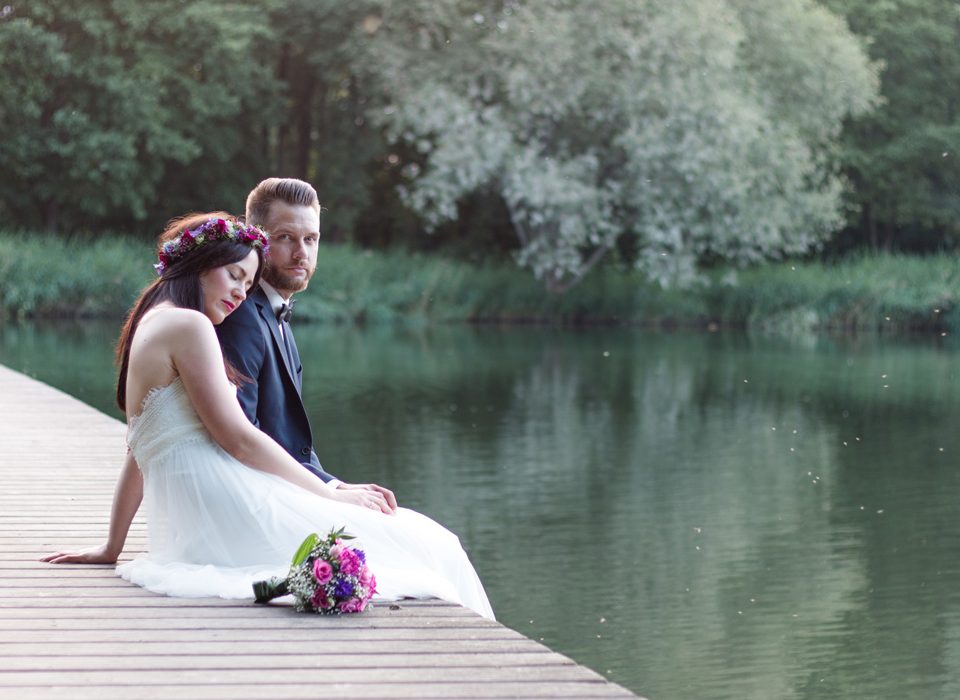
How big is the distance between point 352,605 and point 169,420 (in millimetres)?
762

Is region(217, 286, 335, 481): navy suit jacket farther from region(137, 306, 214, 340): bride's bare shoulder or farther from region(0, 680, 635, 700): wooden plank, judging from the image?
region(0, 680, 635, 700): wooden plank

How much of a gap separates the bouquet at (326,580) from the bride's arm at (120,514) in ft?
2.37

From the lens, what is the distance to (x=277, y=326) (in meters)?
4.37

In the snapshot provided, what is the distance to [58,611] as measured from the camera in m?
3.85

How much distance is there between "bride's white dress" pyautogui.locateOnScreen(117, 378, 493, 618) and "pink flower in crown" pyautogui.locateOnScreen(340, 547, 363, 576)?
0.22m

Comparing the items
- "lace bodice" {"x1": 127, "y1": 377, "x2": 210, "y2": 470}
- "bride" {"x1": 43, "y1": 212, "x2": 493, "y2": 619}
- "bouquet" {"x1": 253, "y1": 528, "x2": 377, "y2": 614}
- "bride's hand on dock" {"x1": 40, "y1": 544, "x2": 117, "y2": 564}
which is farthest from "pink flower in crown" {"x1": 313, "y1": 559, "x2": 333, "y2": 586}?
"bride's hand on dock" {"x1": 40, "y1": 544, "x2": 117, "y2": 564}

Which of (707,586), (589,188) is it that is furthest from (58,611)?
(589,188)

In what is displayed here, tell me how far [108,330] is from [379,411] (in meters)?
10.7

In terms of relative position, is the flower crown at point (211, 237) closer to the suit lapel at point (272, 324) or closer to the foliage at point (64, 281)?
the suit lapel at point (272, 324)

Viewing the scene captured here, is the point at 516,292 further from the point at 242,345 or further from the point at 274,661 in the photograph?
the point at 274,661

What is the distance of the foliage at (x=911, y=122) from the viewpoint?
106 ft

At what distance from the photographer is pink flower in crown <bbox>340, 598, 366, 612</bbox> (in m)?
3.77

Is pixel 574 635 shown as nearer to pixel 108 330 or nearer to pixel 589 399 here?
pixel 589 399

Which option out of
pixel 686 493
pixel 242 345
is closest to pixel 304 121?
pixel 686 493
